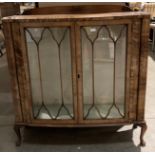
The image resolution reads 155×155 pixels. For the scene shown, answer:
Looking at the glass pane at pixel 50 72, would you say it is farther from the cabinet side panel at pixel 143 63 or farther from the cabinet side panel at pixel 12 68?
the cabinet side panel at pixel 143 63

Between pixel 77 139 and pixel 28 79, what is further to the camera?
pixel 77 139

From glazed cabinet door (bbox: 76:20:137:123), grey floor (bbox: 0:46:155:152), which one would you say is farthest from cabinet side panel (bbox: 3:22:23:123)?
glazed cabinet door (bbox: 76:20:137:123)

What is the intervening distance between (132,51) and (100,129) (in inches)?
28.2

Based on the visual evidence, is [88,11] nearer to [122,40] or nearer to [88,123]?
[122,40]

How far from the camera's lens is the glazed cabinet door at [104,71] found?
1307 millimetres

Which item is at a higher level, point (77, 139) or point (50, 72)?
point (50, 72)

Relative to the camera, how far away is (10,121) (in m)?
1.97

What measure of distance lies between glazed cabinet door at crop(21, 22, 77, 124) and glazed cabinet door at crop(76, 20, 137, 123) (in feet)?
0.19

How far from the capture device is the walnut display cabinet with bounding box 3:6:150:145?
4.21ft

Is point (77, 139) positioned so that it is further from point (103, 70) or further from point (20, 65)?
point (20, 65)

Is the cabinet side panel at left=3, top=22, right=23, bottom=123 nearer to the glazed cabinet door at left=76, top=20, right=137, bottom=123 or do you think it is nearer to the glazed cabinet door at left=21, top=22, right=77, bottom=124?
the glazed cabinet door at left=21, top=22, right=77, bottom=124

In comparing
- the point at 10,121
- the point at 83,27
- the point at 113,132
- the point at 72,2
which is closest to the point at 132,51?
the point at 83,27

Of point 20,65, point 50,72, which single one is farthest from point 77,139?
point 20,65

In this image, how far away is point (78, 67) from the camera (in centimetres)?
138
